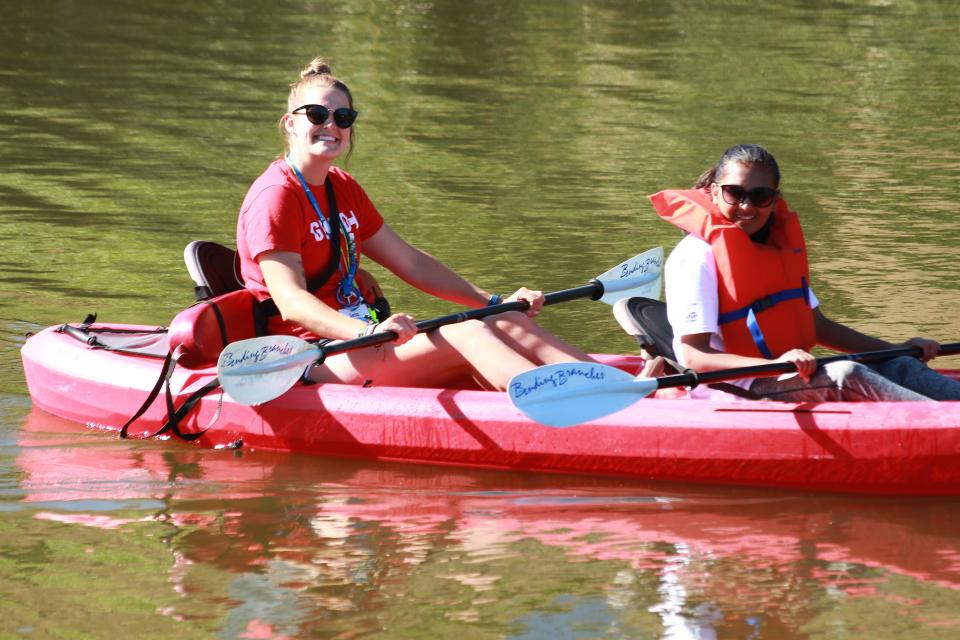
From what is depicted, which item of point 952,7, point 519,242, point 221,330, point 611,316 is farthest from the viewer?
point 952,7

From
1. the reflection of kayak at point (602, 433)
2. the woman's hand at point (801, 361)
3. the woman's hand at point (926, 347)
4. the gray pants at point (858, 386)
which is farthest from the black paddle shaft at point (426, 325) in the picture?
the woman's hand at point (926, 347)

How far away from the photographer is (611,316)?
24.5 ft

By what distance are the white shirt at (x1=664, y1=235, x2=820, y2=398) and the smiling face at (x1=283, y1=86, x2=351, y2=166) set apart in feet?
4.14

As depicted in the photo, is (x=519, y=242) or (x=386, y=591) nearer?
(x=386, y=591)

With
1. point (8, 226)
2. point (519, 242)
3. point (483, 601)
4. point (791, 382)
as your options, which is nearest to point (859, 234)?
point (519, 242)

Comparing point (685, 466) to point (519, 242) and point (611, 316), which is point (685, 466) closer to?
point (611, 316)

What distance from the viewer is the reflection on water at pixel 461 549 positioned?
411 centimetres

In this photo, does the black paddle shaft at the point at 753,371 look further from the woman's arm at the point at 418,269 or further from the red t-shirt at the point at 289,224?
the red t-shirt at the point at 289,224

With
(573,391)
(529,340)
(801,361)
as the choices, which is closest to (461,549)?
(573,391)

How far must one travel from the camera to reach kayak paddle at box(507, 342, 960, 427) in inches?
193

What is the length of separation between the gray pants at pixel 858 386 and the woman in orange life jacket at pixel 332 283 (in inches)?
28.6

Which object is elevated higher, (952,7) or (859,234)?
(952,7)

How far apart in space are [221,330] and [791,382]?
2029 mm

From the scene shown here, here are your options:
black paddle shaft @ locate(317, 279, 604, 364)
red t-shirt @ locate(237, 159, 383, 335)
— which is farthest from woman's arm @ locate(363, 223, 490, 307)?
black paddle shaft @ locate(317, 279, 604, 364)
